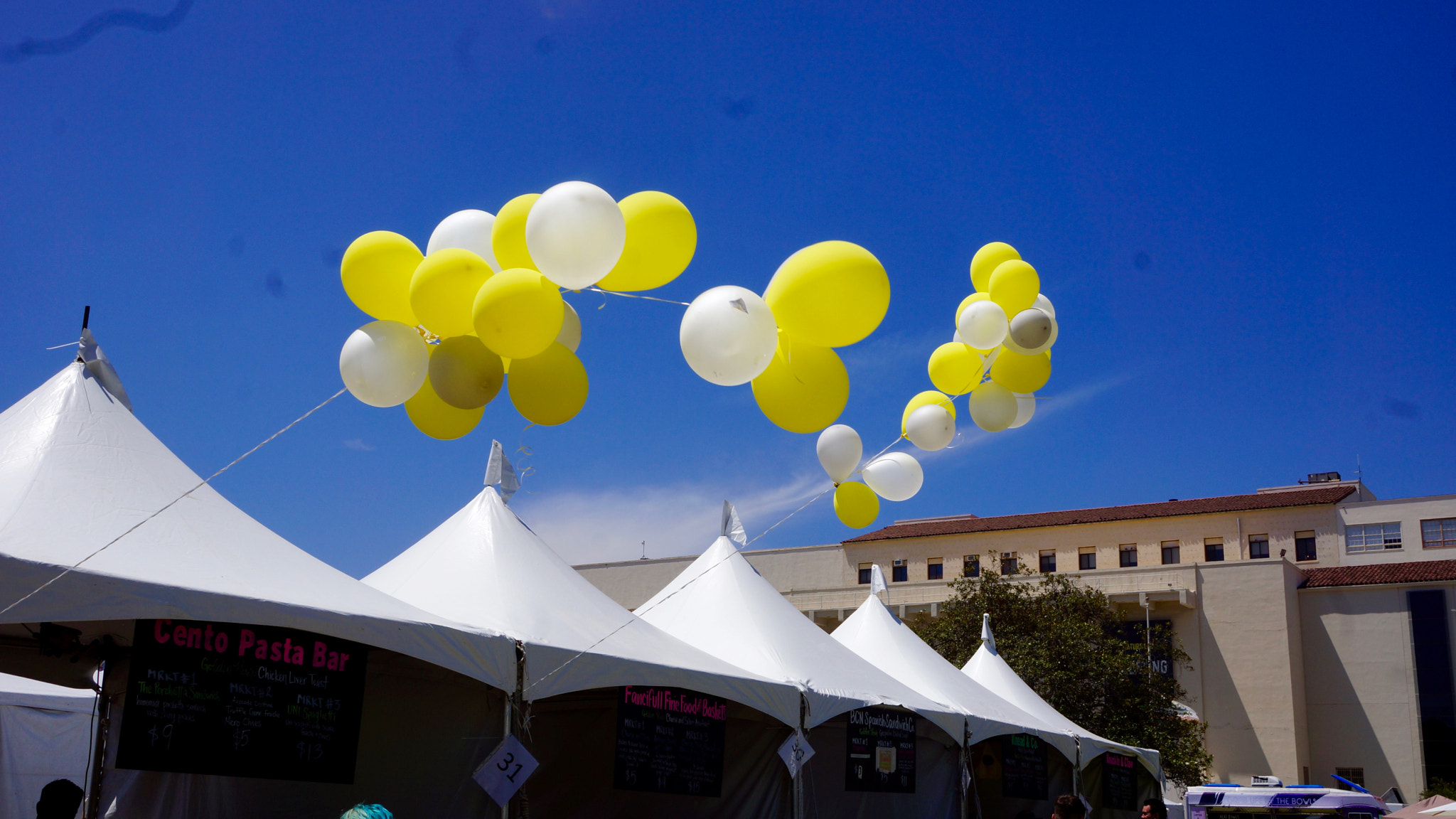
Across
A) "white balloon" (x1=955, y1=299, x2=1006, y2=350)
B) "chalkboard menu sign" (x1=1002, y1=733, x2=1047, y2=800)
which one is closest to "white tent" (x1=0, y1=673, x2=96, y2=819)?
"white balloon" (x1=955, y1=299, x2=1006, y2=350)

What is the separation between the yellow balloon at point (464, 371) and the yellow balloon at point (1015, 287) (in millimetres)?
3042

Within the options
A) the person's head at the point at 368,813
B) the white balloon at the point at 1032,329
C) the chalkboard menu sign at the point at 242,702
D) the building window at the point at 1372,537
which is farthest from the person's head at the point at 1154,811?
the building window at the point at 1372,537

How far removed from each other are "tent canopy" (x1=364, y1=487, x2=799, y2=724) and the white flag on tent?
0.19m

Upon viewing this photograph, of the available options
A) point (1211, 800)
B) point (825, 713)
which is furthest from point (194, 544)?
point (1211, 800)

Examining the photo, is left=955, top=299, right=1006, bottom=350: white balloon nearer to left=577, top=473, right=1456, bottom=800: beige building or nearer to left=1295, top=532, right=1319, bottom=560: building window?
left=577, top=473, right=1456, bottom=800: beige building

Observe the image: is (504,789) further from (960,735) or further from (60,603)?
(960,735)

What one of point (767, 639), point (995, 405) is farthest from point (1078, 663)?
point (995, 405)

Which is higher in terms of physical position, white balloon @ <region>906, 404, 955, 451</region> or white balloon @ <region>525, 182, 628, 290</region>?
white balloon @ <region>525, 182, 628, 290</region>

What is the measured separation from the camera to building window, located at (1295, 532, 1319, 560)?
1410 inches

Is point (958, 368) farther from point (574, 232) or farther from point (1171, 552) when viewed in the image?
point (1171, 552)

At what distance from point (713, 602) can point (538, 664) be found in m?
3.56

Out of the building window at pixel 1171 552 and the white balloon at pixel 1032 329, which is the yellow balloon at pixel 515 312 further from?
the building window at pixel 1171 552

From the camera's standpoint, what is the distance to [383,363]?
5.16m

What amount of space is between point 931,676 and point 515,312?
8.60 metres
